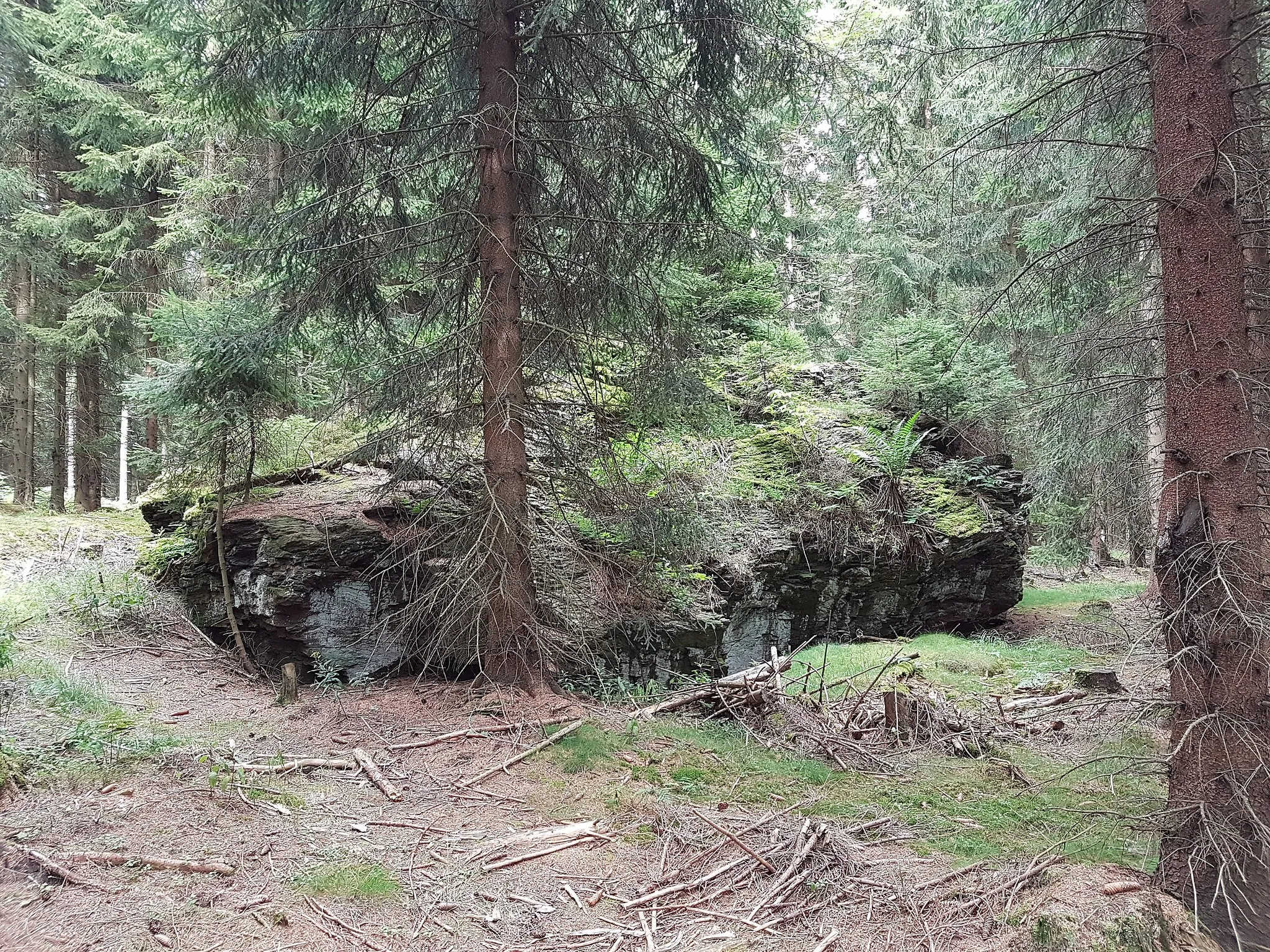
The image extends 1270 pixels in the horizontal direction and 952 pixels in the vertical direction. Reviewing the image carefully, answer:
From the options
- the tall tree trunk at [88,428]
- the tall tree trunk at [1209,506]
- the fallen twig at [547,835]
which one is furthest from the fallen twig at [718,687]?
the tall tree trunk at [88,428]

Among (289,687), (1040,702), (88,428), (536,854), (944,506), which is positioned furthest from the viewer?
(88,428)

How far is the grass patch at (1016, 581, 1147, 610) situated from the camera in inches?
562

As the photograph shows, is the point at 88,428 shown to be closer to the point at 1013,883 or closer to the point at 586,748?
the point at 586,748

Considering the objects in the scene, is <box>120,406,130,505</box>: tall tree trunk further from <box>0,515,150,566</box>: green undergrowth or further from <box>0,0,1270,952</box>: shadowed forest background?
<box>0,0,1270,952</box>: shadowed forest background

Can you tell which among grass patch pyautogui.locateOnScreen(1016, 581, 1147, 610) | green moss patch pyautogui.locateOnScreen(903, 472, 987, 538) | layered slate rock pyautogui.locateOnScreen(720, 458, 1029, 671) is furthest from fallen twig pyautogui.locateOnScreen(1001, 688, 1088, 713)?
grass patch pyautogui.locateOnScreen(1016, 581, 1147, 610)

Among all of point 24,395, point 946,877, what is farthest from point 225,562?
point 24,395

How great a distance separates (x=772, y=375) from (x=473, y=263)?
660cm

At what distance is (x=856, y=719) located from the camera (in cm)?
674

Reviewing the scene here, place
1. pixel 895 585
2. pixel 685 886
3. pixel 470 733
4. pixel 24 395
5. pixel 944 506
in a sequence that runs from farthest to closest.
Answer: pixel 24 395, pixel 944 506, pixel 895 585, pixel 470 733, pixel 685 886

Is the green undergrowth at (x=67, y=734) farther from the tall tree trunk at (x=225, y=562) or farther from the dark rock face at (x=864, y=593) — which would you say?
the dark rock face at (x=864, y=593)

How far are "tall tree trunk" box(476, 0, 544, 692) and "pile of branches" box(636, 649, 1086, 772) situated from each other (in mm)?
1372

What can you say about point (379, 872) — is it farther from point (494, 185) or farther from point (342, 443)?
point (342, 443)

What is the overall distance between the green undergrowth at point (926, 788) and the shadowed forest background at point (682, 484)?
0.17ft

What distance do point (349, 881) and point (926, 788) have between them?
4.12m
